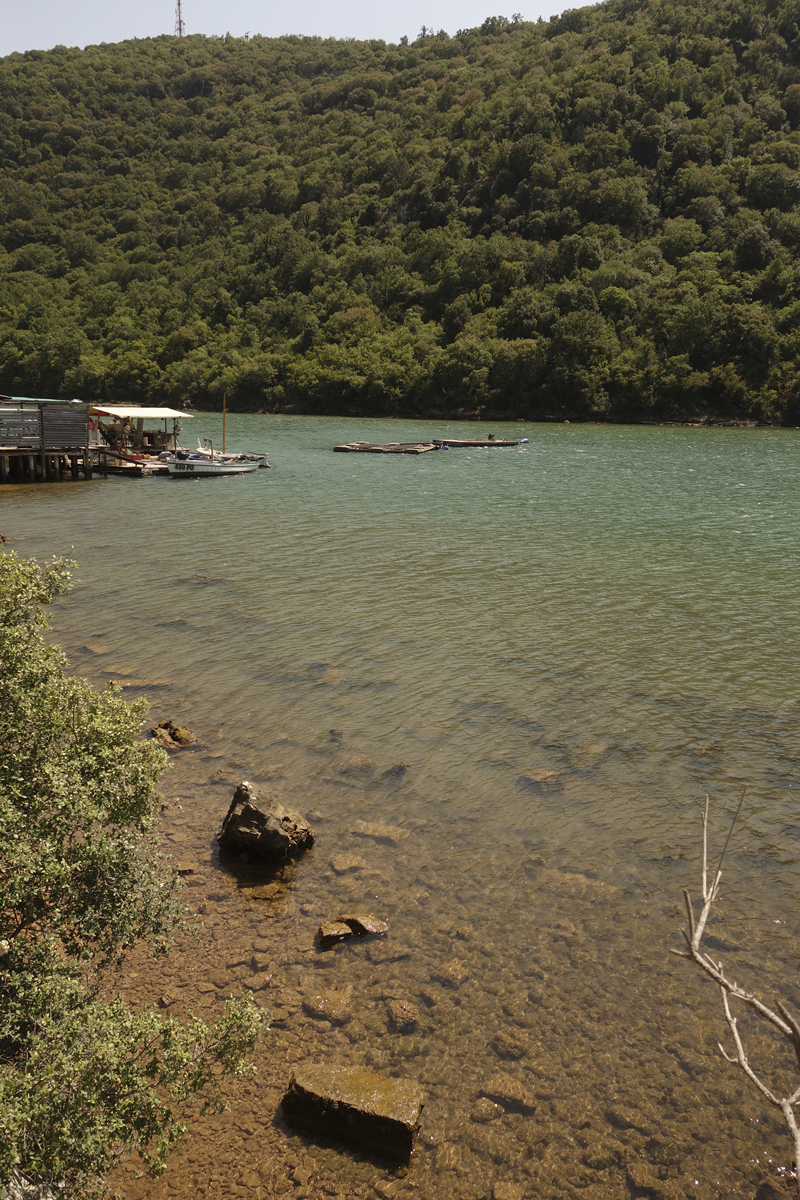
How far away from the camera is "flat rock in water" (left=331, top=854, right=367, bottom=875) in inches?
337

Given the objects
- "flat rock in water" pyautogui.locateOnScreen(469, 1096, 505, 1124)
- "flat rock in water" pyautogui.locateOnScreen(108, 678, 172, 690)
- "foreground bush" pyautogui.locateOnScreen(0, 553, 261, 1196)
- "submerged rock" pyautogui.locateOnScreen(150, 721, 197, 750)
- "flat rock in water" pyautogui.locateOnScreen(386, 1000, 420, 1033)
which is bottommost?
"flat rock in water" pyautogui.locateOnScreen(469, 1096, 505, 1124)

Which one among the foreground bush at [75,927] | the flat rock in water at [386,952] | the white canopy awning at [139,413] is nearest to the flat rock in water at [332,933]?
the flat rock in water at [386,952]

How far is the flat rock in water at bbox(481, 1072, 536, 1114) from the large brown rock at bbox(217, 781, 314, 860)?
3.36m

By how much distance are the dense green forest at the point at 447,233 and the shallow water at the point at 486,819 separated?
261ft

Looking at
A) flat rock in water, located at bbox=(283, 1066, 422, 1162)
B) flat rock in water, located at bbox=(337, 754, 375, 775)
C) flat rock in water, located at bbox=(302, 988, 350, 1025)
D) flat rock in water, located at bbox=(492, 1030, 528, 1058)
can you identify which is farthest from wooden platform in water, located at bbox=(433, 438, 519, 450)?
flat rock in water, located at bbox=(283, 1066, 422, 1162)

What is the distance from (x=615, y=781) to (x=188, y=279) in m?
154

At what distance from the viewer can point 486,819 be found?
9.70 meters

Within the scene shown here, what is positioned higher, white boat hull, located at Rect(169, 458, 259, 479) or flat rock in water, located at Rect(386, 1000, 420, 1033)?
white boat hull, located at Rect(169, 458, 259, 479)

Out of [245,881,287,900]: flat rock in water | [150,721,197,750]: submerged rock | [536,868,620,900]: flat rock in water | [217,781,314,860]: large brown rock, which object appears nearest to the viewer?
[245,881,287,900]: flat rock in water

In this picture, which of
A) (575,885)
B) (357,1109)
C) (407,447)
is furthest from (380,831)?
(407,447)

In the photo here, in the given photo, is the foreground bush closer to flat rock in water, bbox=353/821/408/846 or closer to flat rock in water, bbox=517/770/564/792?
flat rock in water, bbox=353/821/408/846

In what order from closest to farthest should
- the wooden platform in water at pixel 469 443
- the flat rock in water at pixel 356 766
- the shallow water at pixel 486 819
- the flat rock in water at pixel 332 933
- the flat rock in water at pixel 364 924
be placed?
the shallow water at pixel 486 819, the flat rock in water at pixel 332 933, the flat rock in water at pixel 364 924, the flat rock in water at pixel 356 766, the wooden platform in water at pixel 469 443

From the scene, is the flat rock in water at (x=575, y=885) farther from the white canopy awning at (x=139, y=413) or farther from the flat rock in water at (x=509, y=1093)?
the white canopy awning at (x=139, y=413)

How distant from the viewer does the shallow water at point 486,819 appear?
568cm
